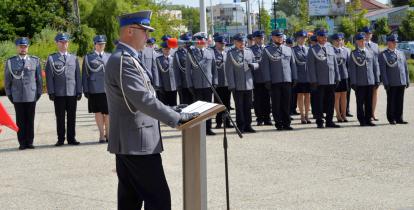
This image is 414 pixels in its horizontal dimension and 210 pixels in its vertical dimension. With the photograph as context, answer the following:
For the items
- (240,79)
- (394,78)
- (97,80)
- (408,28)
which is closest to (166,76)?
(240,79)

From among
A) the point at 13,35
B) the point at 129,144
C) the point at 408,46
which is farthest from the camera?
the point at 408,46

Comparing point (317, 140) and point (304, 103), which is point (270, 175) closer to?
point (317, 140)

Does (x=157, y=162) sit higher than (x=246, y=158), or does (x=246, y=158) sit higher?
(x=157, y=162)

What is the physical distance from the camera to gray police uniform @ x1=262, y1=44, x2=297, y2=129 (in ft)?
44.0

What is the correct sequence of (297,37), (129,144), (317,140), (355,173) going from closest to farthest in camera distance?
(129,144) < (355,173) < (317,140) < (297,37)

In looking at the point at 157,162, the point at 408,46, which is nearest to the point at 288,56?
the point at 157,162

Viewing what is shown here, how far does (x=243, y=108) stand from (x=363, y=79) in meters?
2.40

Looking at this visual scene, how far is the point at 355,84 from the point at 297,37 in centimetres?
164

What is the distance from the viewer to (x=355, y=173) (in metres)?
8.53

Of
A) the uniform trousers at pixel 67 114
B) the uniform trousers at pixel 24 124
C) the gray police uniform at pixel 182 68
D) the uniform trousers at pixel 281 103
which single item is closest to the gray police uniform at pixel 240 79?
the uniform trousers at pixel 281 103

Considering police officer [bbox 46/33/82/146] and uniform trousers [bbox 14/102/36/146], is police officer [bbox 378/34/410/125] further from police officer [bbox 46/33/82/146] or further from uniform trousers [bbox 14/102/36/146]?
uniform trousers [bbox 14/102/36/146]

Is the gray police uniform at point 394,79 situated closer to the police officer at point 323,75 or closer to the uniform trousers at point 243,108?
the police officer at point 323,75

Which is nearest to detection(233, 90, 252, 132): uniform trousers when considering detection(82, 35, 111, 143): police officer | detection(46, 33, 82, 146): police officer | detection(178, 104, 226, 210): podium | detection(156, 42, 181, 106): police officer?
detection(156, 42, 181, 106): police officer

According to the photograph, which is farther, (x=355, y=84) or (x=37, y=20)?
(x=37, y=20)
